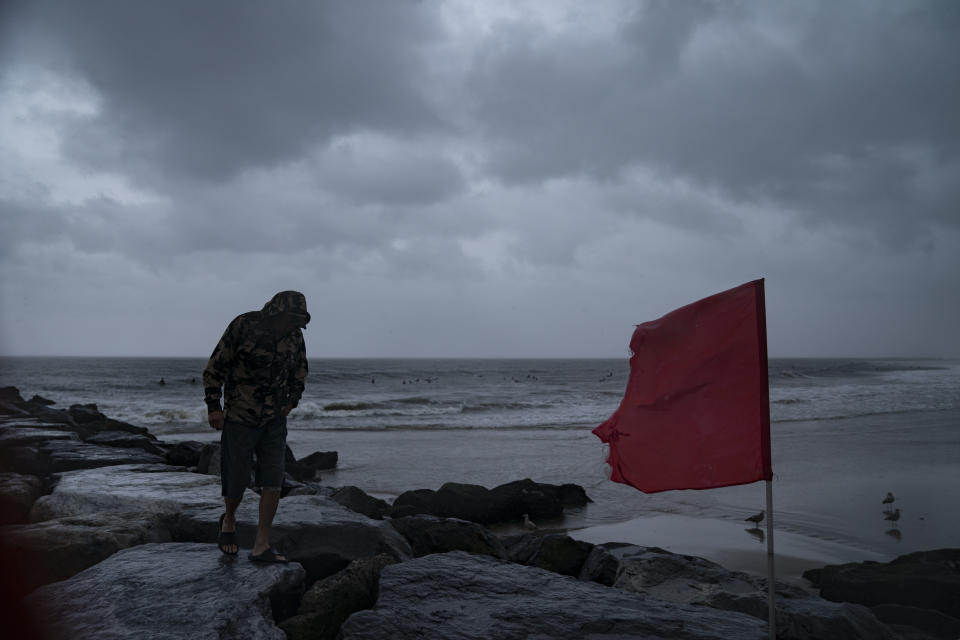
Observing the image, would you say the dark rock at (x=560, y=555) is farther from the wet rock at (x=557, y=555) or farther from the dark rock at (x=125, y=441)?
the dark rock at (x=125, y=441)

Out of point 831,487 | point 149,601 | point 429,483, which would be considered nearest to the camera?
point 149,601

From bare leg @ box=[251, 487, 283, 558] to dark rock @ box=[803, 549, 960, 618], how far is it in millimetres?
4889

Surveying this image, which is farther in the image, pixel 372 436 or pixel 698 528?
pixel 372 436

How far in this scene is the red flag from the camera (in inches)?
126

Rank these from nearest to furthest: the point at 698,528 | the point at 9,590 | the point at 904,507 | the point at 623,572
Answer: the point at 9,590
the point at 623,572
the point at 698,528
the point at 904,507

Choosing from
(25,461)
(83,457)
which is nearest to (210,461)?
(83,457)

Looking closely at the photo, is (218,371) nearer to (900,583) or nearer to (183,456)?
(900,583)

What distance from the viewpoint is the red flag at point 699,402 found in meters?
3.21

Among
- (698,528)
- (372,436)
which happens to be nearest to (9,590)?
(698,528)

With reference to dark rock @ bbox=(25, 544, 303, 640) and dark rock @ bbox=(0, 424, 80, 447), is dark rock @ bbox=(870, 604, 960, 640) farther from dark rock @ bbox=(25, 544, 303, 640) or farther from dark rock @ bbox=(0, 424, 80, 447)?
dark rock @ bbox=(0, 424, 80, 447)

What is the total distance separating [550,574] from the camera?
13.6 feet

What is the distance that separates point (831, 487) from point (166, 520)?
10.3m

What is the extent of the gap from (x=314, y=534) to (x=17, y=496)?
4.19 m

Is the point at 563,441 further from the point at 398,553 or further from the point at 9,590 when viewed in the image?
the point at 9,590
